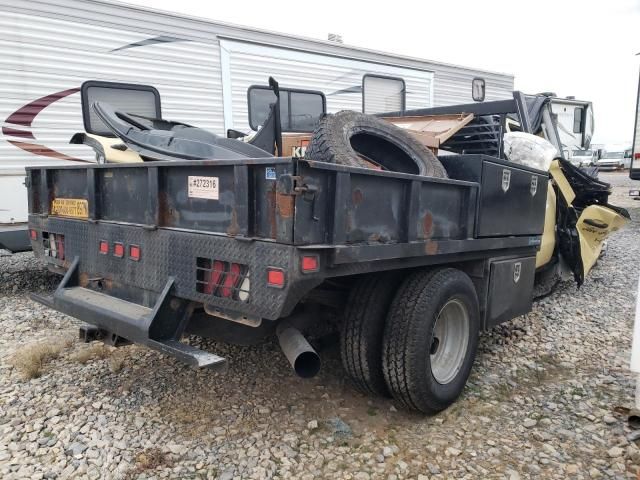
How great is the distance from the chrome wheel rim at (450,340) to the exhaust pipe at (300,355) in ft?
3.16

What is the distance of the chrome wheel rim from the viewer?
3.26 metres

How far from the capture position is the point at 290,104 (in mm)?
6527

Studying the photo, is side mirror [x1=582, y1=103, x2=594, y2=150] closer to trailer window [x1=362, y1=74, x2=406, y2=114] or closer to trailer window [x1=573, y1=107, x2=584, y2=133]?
trailer window [x1=573, y1=107, x2=584, y2=133]

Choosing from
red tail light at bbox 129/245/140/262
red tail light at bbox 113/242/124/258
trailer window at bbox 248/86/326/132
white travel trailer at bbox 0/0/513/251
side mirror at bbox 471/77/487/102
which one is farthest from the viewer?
side mirror at bbox 471/77/487/102

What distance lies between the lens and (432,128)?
182 inches

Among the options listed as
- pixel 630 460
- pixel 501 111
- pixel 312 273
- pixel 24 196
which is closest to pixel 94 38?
pixel 24 196

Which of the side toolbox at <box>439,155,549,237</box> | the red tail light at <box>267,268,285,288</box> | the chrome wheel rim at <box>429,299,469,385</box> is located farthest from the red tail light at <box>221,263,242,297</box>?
the side toolbox at <box>439,155,549,237</box>

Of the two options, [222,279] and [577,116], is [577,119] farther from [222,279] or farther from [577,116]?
[222,279]

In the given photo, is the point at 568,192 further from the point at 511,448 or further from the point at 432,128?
the point at 511,448

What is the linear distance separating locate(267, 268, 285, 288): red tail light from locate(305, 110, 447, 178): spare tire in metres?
0.79

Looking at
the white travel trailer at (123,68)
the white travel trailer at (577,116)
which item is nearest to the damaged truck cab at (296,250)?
the white travel trailer at (123,68)

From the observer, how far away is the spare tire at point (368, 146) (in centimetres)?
287

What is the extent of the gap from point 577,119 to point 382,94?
10327mm

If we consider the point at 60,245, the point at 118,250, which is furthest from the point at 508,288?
the point at 60,245
